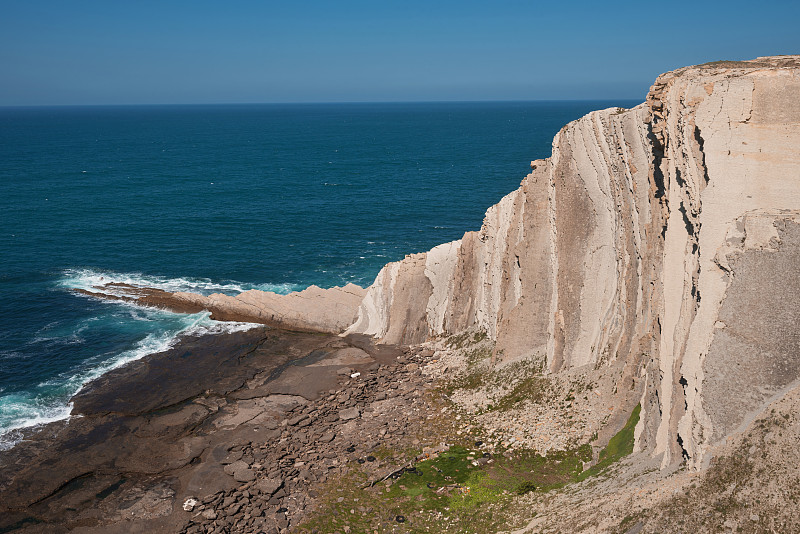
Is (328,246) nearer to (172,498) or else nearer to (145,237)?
(145,237)

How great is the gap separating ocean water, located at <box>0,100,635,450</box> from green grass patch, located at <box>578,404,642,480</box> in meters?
38.7

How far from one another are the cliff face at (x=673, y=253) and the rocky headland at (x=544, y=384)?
111 millimetres

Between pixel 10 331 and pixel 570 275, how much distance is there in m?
54.3

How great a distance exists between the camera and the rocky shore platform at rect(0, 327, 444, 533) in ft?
108

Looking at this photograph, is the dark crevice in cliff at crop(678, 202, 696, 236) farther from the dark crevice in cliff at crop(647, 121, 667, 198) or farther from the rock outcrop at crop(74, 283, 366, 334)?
the rock outcrop at crop(74, 283, 366, 334)

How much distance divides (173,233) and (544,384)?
70.6 meters

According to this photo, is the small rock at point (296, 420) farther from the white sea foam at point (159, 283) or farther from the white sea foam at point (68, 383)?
the white sea foam at point (159, 283)

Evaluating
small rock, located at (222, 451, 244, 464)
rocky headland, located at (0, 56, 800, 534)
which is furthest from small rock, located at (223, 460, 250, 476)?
small rock, located at (222, 451, 244, 464)

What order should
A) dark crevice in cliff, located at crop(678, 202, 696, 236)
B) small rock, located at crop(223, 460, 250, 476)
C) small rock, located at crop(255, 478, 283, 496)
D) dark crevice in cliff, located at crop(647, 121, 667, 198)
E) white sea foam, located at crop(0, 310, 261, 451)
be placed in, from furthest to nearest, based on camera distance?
white sea foam, located at crop(0, 310, 261, 451), small rock, located at crop(223, 460, 250, 476), small rock, located at crop(255, 478, 283, 496), dark crevice in cliff, located at crop(647, 121, 667, 198), dark crevice in cliff, located at crop(678, 202, 696, 236)

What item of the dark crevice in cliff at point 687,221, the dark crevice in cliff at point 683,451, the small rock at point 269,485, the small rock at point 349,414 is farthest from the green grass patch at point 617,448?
the small rock at point 269,485

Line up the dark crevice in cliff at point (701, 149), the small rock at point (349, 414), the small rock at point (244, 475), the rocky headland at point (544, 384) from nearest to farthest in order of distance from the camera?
1. the rocky headland at point (544, 384)
2. the dark crevice in cliff at point (701, 149)
3. the small rock at point (244, 475)
4. the small rock at point (349, 414)

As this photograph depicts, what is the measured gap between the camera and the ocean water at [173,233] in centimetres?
5494

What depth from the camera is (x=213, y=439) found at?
40.1 meters

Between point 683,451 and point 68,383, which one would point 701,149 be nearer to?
point 683,451
